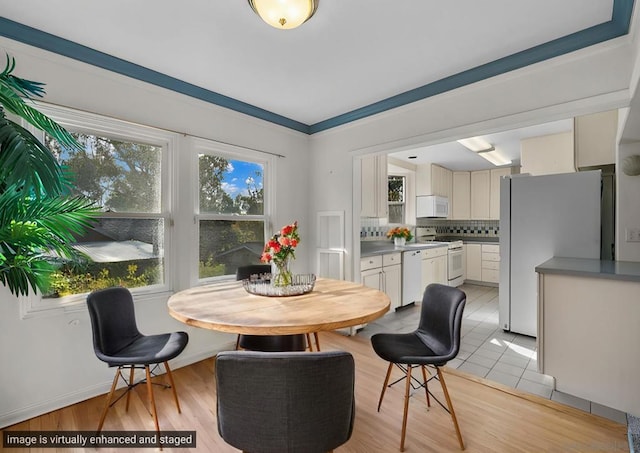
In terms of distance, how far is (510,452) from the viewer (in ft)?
5.36

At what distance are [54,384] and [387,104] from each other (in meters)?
3.46

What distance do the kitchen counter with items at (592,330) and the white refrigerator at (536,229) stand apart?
698 millimetres

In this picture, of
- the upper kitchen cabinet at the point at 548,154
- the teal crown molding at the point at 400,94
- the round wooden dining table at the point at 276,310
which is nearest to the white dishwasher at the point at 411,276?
the upper kitchen cabinet at the point at 548,154

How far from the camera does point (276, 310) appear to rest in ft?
5.30

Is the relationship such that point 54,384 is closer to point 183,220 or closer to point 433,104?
point 183,220

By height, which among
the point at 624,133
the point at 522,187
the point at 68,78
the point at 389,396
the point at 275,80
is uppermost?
the point at 275,80

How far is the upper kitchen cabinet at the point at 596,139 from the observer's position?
2.75 metres

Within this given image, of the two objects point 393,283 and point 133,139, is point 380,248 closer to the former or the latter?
point 393,283

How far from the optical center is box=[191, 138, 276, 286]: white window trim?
9.20 ft

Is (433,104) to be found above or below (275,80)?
below

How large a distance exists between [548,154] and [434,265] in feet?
7.12

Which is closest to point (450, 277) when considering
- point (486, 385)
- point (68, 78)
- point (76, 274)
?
point (486, 385)

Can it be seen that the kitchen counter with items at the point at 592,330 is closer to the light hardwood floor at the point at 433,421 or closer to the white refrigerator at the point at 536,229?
the light hardwood floor at the point at 433,421

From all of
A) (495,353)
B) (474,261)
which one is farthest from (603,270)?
(474,261)
